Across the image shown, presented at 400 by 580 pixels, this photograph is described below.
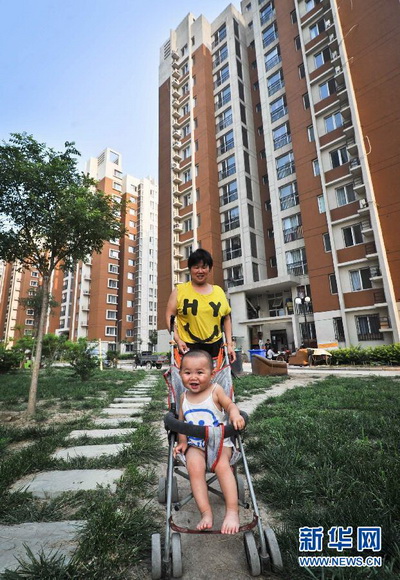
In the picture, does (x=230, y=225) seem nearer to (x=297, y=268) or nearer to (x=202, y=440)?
(x=297, y=268)

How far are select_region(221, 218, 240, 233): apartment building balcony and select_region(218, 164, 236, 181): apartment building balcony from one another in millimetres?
5281

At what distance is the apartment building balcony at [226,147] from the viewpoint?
1276 inches

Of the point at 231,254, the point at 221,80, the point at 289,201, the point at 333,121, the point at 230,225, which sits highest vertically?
the point at 221,80

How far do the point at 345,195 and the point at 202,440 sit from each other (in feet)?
81.0

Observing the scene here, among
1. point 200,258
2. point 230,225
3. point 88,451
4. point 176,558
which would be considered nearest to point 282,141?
point 230,225

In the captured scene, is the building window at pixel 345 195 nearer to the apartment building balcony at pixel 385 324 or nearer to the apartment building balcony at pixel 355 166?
the apartment building balcony at pixel 355 166

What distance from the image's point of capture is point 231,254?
30828 mm

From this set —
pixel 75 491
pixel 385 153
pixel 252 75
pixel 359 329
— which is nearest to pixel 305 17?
pixel 252 75

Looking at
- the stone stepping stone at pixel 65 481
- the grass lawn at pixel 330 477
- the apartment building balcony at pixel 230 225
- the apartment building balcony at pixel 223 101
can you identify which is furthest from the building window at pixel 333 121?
the stone stepping stone at pixel 65 481

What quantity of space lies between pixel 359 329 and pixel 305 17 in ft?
88.2

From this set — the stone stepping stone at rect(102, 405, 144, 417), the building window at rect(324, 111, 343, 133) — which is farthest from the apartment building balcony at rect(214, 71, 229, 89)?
the stone stepping stone at rect(102, 405, 144, 417)

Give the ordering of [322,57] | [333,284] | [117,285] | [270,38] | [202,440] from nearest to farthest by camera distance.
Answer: [202,440]
[333,284]
[322,57]
[270,38]
[117,285]

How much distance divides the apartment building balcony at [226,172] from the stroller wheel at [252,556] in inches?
1312

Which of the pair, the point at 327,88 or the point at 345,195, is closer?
the point at 345,195
